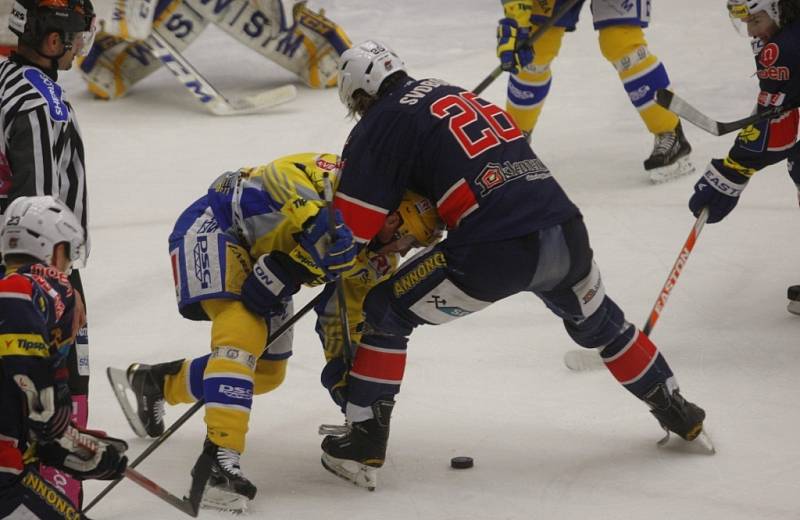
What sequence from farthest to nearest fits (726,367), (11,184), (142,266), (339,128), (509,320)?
(339,128)
(142,266)
(509,320)
(726,367)
(11,184)

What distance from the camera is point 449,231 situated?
10.2 ft

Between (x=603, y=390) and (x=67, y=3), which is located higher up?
(x=67, y=3)

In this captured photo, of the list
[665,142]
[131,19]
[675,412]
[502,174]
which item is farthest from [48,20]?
[131,19]

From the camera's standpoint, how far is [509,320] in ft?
14.4

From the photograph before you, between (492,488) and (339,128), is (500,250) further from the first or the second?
(339,128)

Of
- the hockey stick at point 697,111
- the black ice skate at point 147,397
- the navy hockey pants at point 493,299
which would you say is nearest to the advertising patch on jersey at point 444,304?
the navy hockey pants at point 493,299

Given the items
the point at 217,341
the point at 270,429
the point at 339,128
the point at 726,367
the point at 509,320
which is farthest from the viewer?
the point at 339,128

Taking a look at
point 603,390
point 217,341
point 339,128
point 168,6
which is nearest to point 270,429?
point 217,341

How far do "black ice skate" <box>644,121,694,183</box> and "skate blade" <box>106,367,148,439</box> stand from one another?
8.78 ft

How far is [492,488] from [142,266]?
221 centimetres

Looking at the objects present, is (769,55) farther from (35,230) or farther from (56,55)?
(35,230)

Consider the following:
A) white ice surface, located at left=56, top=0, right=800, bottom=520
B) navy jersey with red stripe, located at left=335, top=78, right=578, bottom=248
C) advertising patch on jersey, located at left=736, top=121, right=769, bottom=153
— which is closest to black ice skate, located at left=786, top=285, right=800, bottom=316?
white ice surface, located at left=56, top=0, right=800, bottom=520

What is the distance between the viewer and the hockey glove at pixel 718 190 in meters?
3.89

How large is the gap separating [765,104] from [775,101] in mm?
33
